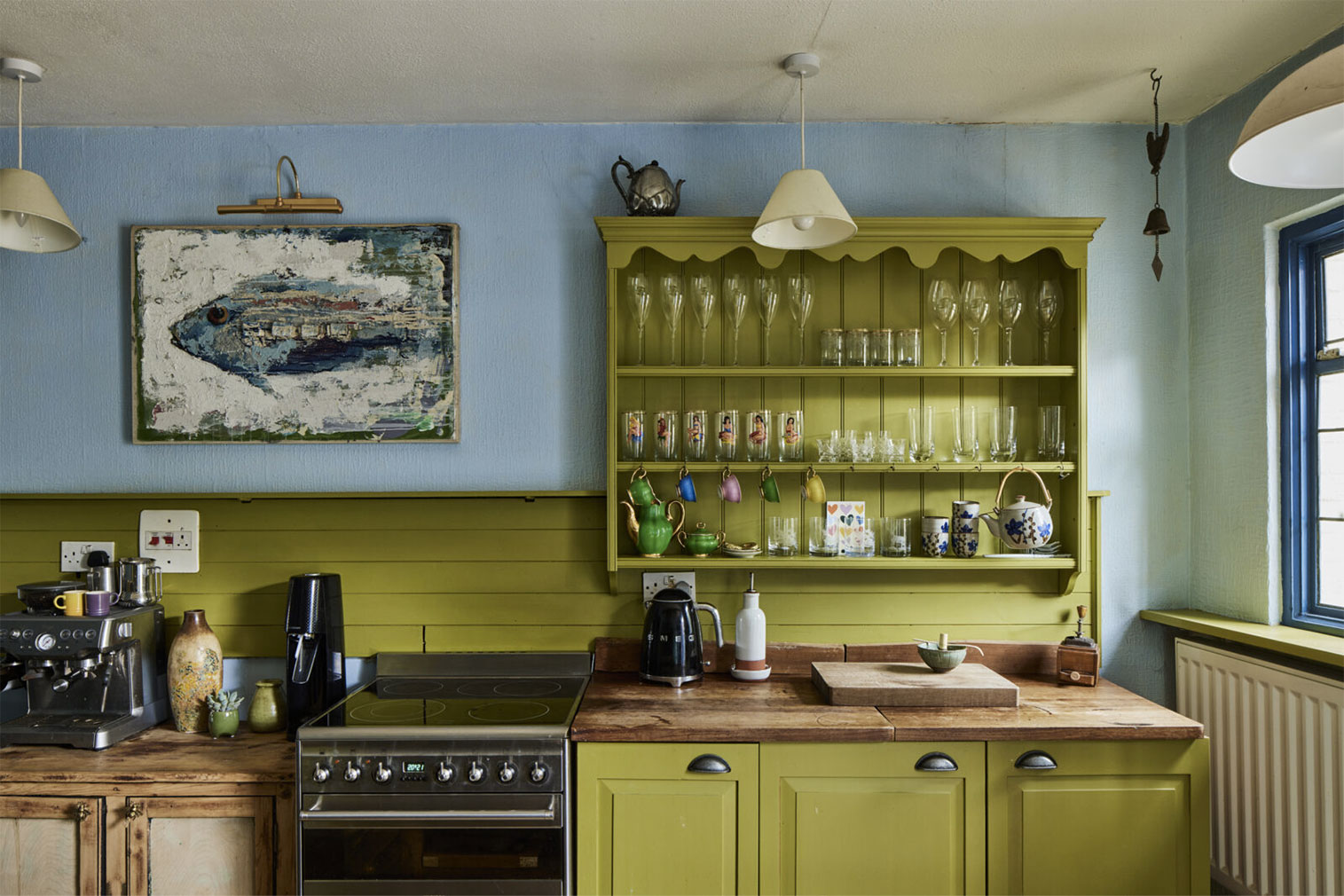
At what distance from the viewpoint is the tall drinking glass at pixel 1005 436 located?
2695 millimetres

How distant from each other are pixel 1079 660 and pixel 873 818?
877 millimetres

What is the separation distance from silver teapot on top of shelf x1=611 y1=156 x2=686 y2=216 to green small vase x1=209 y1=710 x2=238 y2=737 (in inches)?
74.4

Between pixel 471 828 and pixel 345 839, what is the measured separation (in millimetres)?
315

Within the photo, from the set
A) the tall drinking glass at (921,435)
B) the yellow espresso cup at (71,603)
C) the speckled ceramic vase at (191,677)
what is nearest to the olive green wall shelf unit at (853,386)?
the tall drinking glass at (921,435)

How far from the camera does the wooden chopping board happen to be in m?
2.31

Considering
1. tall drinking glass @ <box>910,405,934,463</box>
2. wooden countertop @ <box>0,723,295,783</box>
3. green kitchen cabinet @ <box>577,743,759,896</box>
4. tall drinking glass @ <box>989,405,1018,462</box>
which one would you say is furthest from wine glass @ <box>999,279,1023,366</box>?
wooden countertop @ <box>0,723,295,783</box>

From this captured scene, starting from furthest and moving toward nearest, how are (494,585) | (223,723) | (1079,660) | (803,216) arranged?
(494,585) < (1079,660) < (223,723) < (803,216)

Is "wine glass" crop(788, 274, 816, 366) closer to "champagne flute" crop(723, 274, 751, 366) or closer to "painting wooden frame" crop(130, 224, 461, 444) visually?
"champagne flute" crop(723, 274, 751, 366)

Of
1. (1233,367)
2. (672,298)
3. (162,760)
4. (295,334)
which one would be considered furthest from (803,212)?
(162,760)

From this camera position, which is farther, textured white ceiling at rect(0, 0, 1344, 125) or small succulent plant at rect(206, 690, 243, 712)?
small succulent plant at rect(206, 690, 243, 712)

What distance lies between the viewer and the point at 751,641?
103 inches

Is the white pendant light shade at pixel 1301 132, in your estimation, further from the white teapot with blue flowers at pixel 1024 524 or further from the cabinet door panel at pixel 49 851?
the cabinet door panel at pixel 49 851

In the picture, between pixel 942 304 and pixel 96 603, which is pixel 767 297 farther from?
pixel 96 603

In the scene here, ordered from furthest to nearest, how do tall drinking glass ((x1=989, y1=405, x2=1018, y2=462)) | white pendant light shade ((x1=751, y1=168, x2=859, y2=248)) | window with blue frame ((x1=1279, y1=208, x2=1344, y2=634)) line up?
tall drinking glass ((x1=989, y1=405, x2=1018, y2=462)) < window with blue frame ((x1=1279, y1=208, x2=1344, y2=634)) < white pendant light shade ((x1=751, y1=168, x2=859, y2=248))
